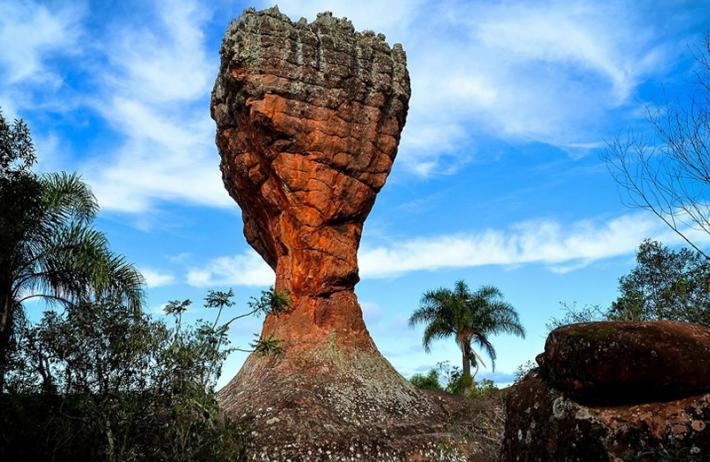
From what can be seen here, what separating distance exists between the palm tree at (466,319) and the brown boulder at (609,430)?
36.6 m

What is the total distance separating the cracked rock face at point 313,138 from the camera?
22562 millimetres

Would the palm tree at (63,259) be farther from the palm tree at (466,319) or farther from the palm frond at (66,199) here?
the palm tree at (466,319)

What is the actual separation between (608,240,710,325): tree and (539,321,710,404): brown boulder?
1384 centimetres

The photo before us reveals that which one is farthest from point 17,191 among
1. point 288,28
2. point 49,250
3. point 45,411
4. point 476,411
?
point 476,411

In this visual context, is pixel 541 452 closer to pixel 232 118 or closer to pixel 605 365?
pixel 605 365

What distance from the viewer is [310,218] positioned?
2323 cm

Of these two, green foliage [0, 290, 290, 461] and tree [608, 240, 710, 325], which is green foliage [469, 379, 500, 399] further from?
green foliage [0, 290, 290, 461]

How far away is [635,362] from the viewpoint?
5.71 m

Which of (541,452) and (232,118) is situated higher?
(232,118)

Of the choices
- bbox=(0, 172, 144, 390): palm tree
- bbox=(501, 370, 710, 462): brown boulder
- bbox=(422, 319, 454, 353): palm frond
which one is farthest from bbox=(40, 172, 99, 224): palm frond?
bbox=(422, 319, 454, 353): palm frond

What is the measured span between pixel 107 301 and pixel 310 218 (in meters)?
10.4

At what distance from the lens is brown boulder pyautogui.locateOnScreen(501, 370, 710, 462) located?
5258 millimetres

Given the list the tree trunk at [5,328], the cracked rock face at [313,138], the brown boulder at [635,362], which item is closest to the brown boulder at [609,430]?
the brown boulder at [635,362]

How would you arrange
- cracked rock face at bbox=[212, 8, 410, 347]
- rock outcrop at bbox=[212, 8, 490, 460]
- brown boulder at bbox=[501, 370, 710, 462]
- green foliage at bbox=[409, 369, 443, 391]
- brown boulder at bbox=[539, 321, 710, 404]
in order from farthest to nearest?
green foliage at bbox=[409, 369, 443, 391], cracked rock face at bbox=[212, 8, 410, 347], rock outcrop at bbox=[212, 8, 490, 460], brown boulder at bbox=[539, 321, 710, 404], brown boulder at bbox=[501, 370, 710, 462]
